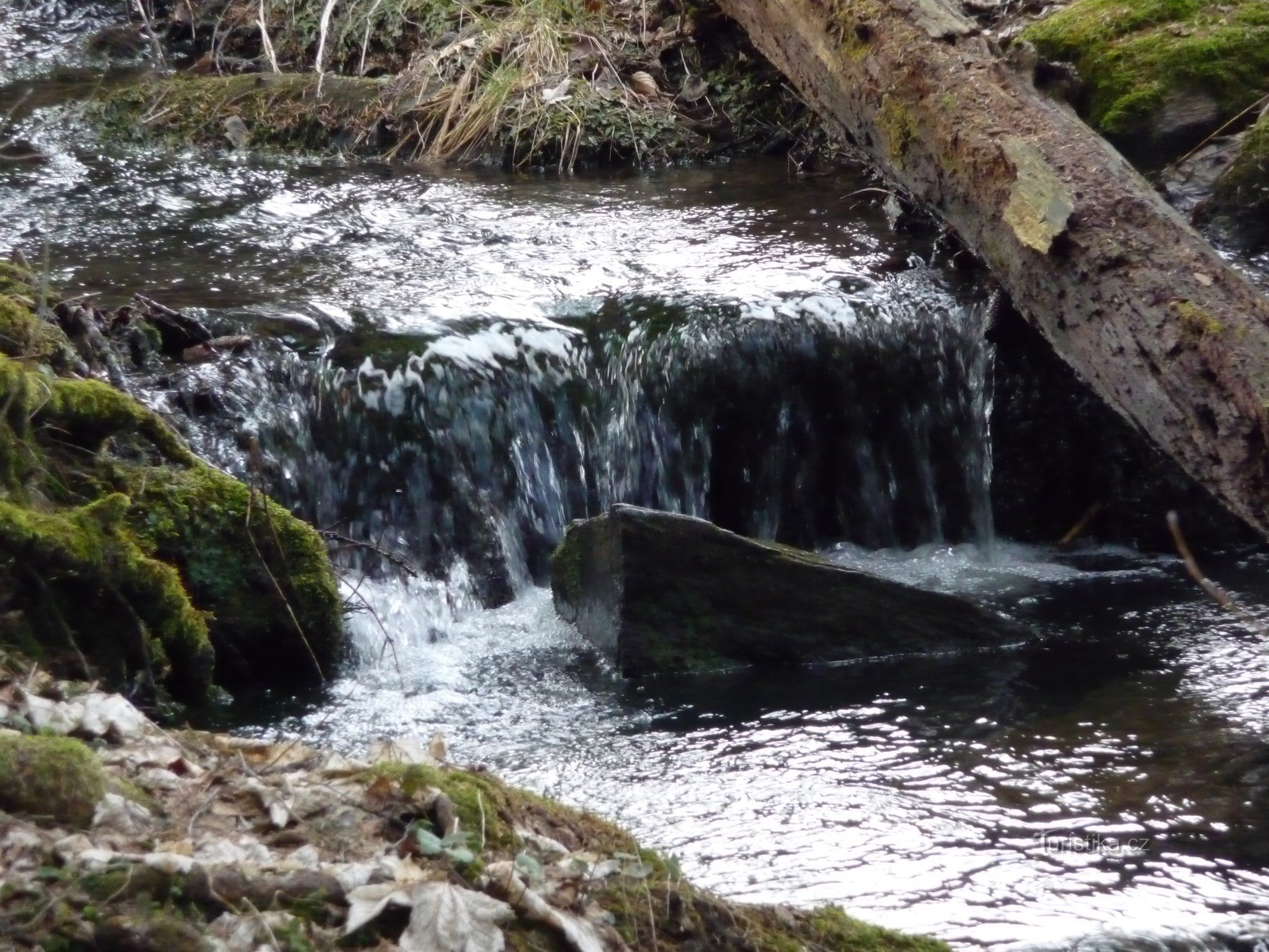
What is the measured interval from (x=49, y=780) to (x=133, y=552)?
174cm

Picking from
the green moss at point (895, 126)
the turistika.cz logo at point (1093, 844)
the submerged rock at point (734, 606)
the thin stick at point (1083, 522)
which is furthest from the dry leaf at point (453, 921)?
the thin stick at point (1083, 522)

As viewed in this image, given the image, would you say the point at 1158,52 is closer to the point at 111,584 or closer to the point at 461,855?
the point at 111,584

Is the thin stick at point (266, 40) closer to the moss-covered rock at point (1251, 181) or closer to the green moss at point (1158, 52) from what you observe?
the green moss at point (1158, 52)

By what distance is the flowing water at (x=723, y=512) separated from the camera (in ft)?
11.7

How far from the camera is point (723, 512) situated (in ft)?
20.8

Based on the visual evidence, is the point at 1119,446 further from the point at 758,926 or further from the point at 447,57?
the point at 447,57

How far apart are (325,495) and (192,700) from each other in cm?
144

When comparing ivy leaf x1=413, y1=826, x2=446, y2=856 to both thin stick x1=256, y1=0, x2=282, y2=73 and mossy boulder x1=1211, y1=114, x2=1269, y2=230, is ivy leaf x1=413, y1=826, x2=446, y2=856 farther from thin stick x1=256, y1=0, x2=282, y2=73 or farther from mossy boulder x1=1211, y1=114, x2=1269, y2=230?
thin stick x1=256, y1=0, x2=282, y2=73

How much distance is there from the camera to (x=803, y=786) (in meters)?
3.89

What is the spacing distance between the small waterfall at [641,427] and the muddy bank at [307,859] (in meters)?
2.77

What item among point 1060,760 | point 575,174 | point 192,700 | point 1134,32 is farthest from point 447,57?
point 1060,760

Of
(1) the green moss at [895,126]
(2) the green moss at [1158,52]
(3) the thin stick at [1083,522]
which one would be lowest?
(3) the thin stick at [1083,522]

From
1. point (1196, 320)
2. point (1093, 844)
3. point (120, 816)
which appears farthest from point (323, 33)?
point (120, 816)

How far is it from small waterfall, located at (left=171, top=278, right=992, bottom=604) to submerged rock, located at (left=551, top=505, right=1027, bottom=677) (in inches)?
35.1
